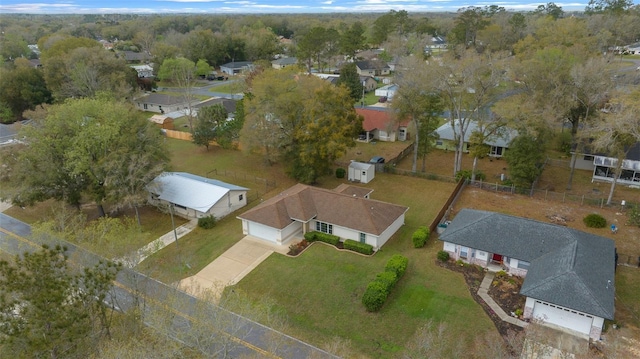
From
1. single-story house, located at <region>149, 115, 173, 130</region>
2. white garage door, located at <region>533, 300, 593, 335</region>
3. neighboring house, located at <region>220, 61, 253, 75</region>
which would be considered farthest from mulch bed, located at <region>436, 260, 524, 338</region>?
neighboring house, located at <region>220, 61, 253, 75</region>

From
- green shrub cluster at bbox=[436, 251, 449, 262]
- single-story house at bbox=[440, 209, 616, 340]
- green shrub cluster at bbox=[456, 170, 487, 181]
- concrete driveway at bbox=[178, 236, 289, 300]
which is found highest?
single-story house at bbox=[440, 209, 616, 340]

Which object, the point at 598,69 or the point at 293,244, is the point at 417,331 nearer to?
the point at 293,244

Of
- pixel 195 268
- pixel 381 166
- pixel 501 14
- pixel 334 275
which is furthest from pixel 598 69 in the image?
pixel 501 14

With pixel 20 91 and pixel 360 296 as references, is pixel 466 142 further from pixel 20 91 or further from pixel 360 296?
pixel 20 91

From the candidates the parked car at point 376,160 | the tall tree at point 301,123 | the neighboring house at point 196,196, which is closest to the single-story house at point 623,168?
the parked car at point 376,160

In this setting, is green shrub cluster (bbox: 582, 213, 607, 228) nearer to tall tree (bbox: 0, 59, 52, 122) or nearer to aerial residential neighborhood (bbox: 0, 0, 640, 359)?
aerial residential neighborhood (bbox: 0, 0, 640, 359)

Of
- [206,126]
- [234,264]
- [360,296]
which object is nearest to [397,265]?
[360,296]

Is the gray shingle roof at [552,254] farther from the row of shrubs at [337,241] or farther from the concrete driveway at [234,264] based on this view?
the concrete driveway at [234,264]
